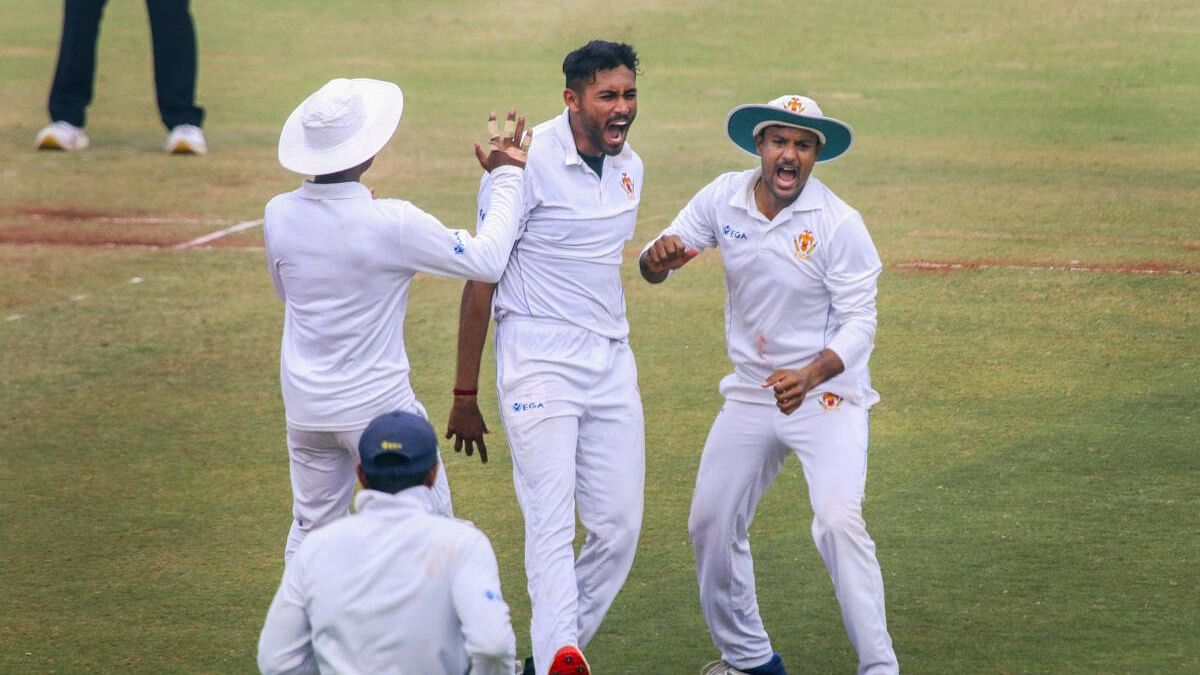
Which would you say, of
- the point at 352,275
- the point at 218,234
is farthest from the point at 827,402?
the point at 218,234

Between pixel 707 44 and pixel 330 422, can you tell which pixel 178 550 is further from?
pixel 707 44

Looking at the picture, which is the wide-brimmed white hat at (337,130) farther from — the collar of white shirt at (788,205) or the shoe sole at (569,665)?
the shoe sole at (569,665)

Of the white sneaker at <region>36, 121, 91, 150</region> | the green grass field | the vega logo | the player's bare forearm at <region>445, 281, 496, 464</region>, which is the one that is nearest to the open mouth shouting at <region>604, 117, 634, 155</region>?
the vega logo

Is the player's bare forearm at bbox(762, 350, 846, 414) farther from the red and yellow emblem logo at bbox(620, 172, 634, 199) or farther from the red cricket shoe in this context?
the red cricket shoe

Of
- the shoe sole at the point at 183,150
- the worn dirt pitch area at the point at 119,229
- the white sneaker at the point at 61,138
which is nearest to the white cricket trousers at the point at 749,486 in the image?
the worn dirt pitch area at the point at 119,229

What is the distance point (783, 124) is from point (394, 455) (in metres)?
2.66

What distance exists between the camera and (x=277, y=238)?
6.21 metres

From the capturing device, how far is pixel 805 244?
663 centimetres

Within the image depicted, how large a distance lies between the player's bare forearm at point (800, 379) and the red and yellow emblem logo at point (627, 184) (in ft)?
3.33

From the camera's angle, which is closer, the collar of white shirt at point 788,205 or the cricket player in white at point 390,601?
the cricket player in white at point 390,601

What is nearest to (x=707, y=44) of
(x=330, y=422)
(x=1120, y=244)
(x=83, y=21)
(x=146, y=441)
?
(x=83, y=21)

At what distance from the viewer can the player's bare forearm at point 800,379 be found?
6320 mm

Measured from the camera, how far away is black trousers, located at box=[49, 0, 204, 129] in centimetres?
1706

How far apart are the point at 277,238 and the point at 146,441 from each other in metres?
3.70
